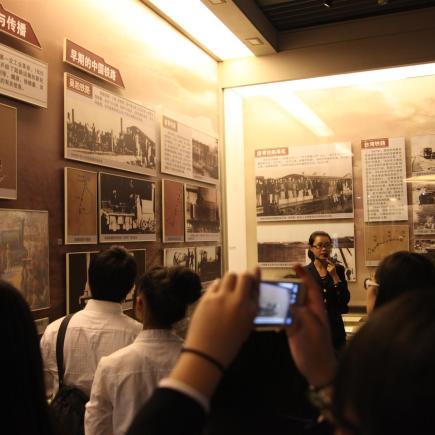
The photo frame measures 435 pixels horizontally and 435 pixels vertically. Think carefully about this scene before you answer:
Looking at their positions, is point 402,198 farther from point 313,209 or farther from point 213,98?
point 213,98

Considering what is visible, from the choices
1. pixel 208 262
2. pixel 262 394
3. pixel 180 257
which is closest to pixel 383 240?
pixel 208 262

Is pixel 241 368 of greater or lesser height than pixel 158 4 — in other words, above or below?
below

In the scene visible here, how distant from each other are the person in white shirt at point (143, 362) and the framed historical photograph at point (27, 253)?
3.41ft

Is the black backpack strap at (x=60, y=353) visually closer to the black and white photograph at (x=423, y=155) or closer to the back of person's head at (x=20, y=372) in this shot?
the back of person's head at (x=20, y=372)

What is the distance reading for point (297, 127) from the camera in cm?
587

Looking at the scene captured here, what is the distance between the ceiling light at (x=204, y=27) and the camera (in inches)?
179

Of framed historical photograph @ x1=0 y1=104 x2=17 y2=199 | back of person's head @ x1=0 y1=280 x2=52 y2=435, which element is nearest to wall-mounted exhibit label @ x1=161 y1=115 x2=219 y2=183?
framed historical photograph @ x1=0 y1=104 x2=17 y2=199

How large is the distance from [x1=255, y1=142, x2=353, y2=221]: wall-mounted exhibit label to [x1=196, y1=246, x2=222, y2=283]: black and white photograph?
2.51 ft

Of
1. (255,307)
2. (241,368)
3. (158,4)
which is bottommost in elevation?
(241,368)

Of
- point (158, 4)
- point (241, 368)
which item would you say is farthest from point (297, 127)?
point (241, 368)

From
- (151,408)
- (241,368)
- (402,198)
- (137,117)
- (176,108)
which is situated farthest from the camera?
(402,198)

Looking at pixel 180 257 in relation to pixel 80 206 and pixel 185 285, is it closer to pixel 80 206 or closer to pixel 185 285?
pixel 80 206

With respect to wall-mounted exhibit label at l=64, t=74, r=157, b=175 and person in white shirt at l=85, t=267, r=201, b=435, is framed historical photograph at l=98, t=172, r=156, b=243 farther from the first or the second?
person in white shirt at l=85, t=267, r=201, b=435

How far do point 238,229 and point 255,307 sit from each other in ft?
16.7
